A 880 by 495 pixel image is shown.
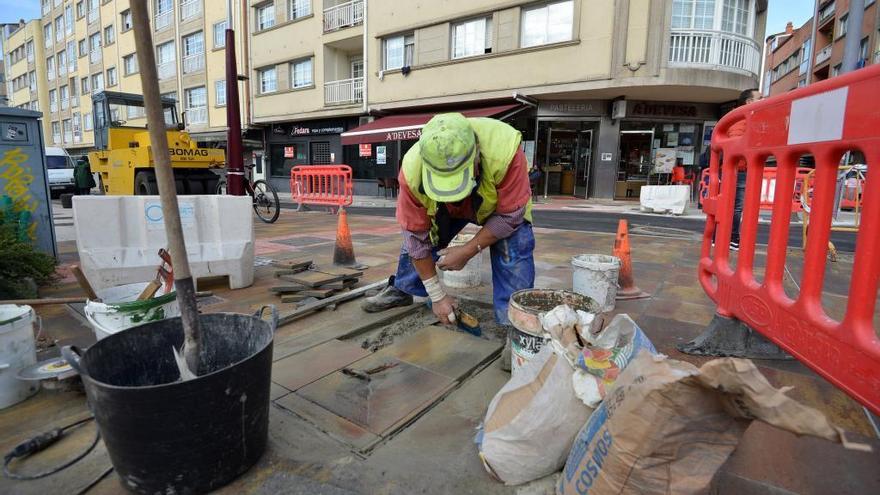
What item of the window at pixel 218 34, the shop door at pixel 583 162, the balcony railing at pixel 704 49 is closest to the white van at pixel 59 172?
the window at pixel 218 34

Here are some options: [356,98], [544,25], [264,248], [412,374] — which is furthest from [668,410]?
[356,98]

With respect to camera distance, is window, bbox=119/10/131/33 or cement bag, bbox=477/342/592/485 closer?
cement bag, bbox=477/342/592/485

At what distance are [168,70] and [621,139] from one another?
983 inches

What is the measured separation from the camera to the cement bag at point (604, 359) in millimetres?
1404

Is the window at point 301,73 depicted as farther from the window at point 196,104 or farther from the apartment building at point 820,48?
the apartment building at point 820,48

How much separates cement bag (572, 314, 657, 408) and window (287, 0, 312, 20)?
22076 mm

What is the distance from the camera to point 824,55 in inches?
1192

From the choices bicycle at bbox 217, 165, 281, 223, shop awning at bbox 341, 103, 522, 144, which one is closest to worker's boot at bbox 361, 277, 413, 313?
bicycle at bbox 217, 165, 281, 223

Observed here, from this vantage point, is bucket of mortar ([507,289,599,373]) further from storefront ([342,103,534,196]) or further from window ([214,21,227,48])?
window ([214,21,227,48])

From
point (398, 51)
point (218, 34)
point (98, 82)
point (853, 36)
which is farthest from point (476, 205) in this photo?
point (98, 82)

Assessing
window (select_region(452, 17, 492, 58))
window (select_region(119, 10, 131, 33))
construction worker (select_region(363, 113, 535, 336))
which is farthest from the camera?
window (select_region(119, 10, 131, 33))

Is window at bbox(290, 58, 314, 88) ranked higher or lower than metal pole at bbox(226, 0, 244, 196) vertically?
higher

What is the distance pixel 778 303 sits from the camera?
1.99m

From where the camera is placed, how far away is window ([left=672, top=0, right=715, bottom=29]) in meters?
13.5
